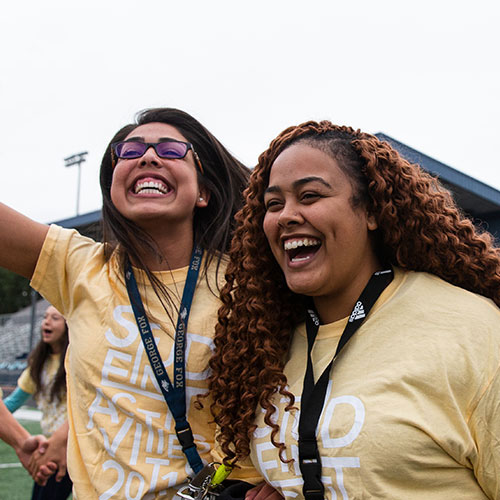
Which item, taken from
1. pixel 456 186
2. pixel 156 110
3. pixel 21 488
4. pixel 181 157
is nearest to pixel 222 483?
pixel 181 157

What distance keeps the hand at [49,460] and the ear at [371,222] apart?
6.90 ft

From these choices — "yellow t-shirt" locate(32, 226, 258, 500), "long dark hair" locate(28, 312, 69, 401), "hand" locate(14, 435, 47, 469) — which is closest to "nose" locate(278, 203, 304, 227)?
"yellow t-shirt" locate(32, 226, 258, 500)

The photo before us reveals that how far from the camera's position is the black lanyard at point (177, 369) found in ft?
6.95

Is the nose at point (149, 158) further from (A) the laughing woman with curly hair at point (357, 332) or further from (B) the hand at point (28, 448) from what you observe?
(B) the hand at point (28, 448)

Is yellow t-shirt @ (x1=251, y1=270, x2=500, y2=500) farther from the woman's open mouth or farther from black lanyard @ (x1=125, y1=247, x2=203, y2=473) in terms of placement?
black lanyard @ (x1=125, y1=247, x2=203, y2=473)

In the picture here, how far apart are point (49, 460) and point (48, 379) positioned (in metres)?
2.26

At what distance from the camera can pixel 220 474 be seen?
6.73 ft

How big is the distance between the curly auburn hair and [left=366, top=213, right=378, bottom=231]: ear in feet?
0.04

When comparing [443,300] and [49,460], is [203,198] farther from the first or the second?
[49,460]

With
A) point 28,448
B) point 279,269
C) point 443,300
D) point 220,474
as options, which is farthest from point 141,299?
point 28,448

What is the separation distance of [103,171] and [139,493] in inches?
53.6

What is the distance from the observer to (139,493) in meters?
2.06

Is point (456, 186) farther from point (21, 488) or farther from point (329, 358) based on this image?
point (329, 358)

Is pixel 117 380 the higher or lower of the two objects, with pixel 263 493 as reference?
higher
